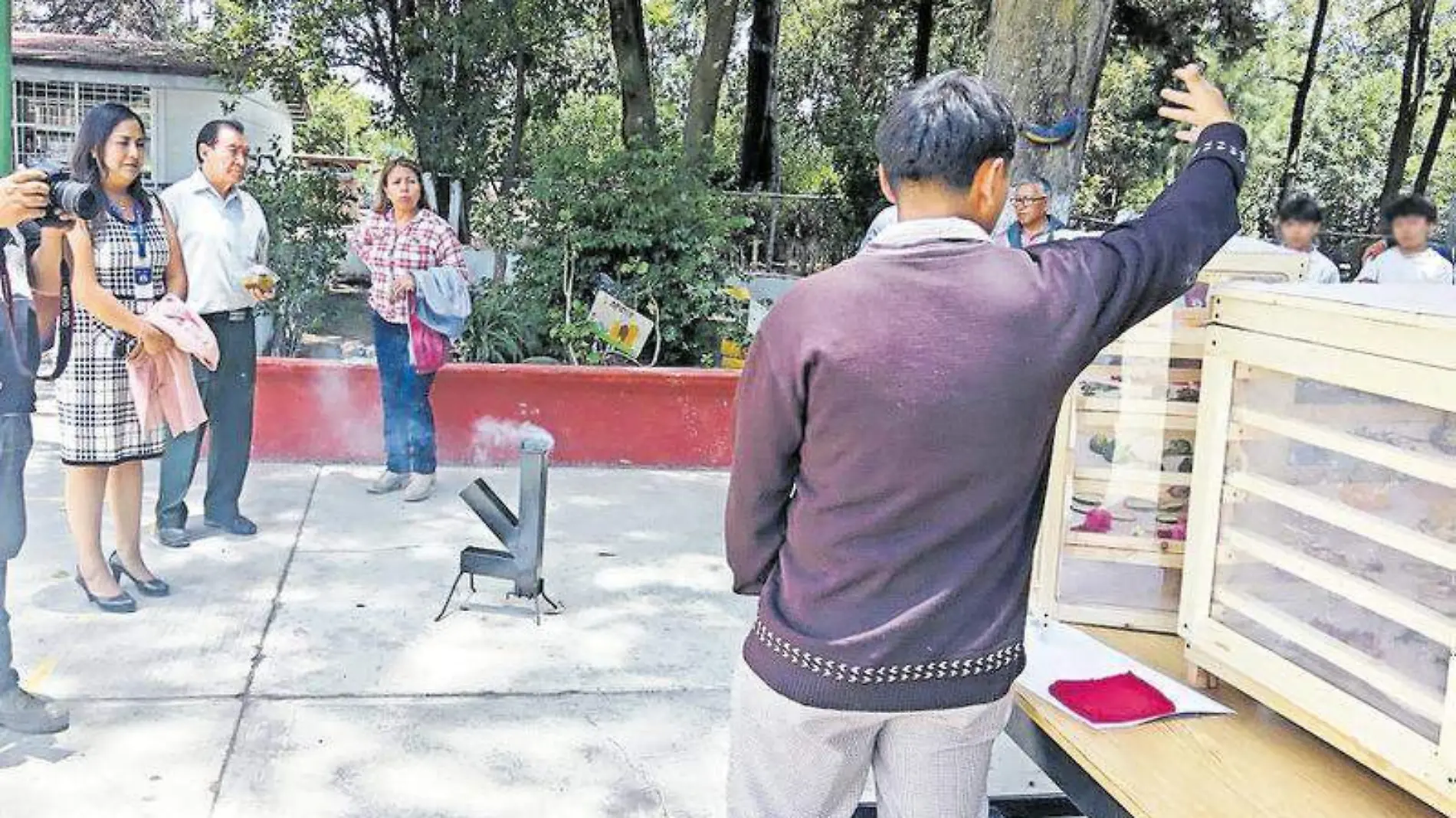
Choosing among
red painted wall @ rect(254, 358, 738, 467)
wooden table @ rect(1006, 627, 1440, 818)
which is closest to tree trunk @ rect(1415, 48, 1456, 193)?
red painted wall @ rect(254, 358, 738, 467)

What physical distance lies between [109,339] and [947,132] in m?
3.57

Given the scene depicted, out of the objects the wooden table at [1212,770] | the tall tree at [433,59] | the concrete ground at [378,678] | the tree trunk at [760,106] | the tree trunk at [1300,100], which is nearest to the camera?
the wooden table at [1212,770]

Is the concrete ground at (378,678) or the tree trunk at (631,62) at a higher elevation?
the tree trunk at (631,62)

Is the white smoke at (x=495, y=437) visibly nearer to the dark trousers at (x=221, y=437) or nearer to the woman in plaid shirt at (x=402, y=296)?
the woman in plaid shirt at (x=402, y=296)

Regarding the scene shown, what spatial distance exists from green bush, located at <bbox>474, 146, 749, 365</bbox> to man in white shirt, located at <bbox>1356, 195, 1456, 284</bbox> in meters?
3.72

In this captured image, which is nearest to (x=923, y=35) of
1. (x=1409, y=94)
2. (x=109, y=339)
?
(x=1409, y=94)

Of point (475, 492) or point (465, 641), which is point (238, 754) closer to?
point (465, 641)

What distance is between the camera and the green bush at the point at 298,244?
7.61m

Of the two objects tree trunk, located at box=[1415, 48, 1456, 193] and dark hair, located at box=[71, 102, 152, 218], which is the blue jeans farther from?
tree trunk, located at box=[1415, 48, 1456, 193]

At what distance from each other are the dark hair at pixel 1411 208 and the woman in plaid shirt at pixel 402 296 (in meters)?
4.94

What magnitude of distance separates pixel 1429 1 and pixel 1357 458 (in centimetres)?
2108

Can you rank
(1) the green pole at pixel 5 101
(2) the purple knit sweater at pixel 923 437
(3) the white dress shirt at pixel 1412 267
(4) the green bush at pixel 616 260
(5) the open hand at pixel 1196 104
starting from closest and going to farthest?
(2) the purple knit sweater at pixel 923 437, (5) the open hand at pixel 1196 104, (1) the green pole at pixel 5 101, (3) the white dress shirt at pixel 1412 267, (4) the green bush at pixel 616 260

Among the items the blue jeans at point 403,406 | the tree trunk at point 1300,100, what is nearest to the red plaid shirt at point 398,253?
the blue jeans at point 403,406

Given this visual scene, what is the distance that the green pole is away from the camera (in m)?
3.46
